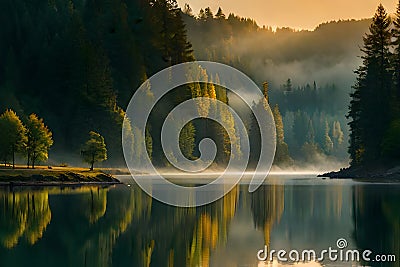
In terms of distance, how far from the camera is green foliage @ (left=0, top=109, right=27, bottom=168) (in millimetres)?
100625

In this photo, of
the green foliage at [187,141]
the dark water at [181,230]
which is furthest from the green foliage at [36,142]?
the green foliage at [187,141]

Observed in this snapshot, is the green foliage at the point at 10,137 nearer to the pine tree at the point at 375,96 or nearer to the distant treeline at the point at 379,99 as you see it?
the distant treeline at the point at 379,99

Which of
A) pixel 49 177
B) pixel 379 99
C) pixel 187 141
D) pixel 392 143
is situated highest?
pixel 379 99

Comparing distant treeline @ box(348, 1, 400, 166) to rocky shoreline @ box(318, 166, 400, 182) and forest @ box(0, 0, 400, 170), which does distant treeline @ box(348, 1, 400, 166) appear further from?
rocky shoreline @ box(318, 166, 400, 182)

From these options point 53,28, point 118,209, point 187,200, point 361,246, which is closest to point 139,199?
point 187,200

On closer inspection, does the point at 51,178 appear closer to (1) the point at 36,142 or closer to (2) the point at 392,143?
(1) the point at 36,142

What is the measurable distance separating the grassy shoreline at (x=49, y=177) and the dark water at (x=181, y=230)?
23.3 meters

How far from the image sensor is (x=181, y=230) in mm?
43250

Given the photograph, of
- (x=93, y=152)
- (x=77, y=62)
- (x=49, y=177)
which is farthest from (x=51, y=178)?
(x=77, y=62)

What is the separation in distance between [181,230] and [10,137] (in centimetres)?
6482

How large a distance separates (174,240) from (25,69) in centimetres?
14620

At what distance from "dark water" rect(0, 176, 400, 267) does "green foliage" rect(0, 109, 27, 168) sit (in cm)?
3411

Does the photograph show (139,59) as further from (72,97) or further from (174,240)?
(174,240)

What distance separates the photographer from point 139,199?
6875 centimetres
